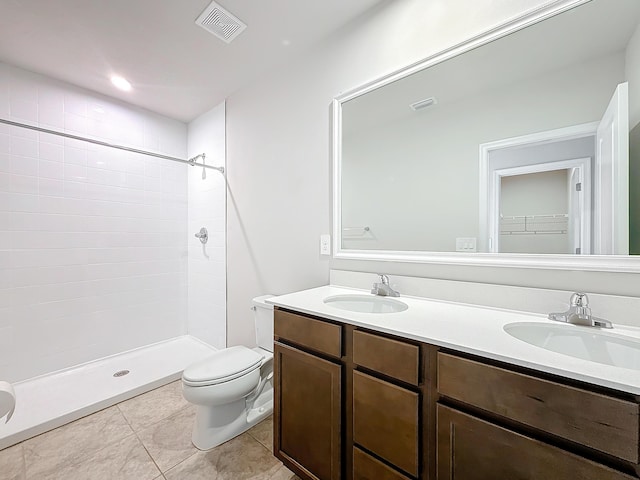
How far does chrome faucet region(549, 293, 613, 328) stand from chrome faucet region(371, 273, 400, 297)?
630 millimetres

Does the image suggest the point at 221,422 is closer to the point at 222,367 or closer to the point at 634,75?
the point at 222,367

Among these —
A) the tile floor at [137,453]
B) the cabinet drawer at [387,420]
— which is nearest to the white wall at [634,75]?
the cabinet drawer at [387,420]

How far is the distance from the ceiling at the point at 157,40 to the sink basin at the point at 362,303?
156cm

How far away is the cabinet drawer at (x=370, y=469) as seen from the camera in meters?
0.94

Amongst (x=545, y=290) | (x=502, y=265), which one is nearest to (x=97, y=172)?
(x=502, y=265)

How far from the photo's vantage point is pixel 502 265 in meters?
1.17

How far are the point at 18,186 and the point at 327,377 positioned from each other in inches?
104

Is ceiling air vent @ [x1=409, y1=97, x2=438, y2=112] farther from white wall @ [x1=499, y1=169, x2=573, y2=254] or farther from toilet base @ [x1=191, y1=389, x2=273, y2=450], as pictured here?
toilet base @ [x1=191, y1=389, x2=273, y2=450]

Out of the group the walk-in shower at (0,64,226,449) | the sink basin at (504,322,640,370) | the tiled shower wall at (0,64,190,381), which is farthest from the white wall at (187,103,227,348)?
the sink basin at (504,322,640,370)

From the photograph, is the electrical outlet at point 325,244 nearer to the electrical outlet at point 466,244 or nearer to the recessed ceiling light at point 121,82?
Result: the electrical outlet at point 466,244

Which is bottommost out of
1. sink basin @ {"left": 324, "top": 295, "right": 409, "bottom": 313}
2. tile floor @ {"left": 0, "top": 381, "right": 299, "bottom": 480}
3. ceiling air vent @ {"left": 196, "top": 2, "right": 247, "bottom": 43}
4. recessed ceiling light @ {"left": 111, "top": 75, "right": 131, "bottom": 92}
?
tile floor @ {"left": 0, "top": 381, "right": 299, "bottom": 480}

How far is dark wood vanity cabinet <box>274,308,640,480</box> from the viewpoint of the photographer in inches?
24.6

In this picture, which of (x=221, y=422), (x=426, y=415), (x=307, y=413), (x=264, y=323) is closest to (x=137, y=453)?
(x=221, y=422)

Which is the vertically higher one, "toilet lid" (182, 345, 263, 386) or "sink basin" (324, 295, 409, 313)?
"sink basin" (324, 295, 409, 313)
